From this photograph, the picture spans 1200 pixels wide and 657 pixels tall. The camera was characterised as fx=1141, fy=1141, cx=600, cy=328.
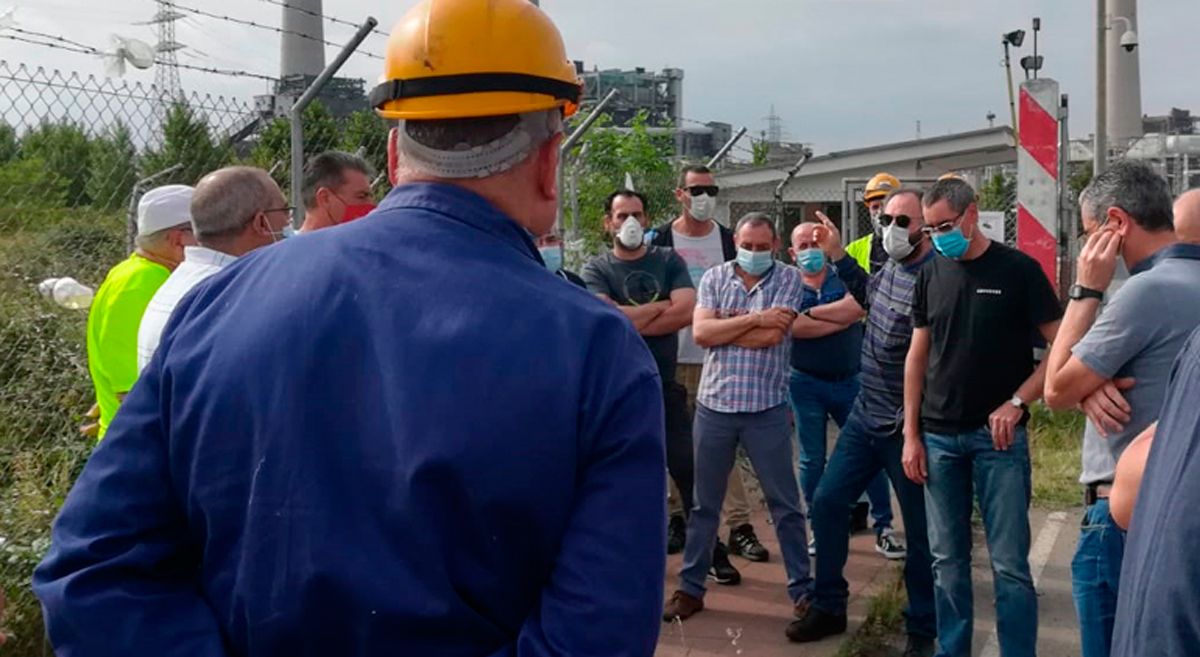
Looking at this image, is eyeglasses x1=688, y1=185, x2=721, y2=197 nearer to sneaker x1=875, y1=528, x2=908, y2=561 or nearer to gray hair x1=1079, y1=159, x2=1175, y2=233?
sneaker x1=875, y1=528, x2=908, y2=561

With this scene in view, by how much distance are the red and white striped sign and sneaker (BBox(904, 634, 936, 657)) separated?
395 cm

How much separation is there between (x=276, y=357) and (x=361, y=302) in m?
0.13

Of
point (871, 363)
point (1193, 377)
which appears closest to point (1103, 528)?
point (871, 363)

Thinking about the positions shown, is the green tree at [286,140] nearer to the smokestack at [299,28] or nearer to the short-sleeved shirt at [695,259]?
the smokestack at [299,28]

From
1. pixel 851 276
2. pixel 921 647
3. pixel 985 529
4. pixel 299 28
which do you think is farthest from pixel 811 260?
pixel 299 28

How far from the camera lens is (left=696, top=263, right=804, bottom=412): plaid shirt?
559 centimetres

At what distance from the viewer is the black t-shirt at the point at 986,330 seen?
14.9ft

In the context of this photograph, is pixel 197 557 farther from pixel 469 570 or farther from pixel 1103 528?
pixel 1103 528

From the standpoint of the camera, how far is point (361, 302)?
153cm

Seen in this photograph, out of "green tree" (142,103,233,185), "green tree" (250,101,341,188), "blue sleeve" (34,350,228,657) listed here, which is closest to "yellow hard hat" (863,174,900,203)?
"green tree" (250,101,341,188)

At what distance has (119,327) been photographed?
4.29 m

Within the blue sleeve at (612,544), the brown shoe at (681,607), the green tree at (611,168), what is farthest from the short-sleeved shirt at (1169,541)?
the green tree at (611,168)

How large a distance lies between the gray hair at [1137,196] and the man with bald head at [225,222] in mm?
2931

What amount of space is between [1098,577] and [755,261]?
8.09ft
